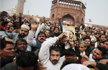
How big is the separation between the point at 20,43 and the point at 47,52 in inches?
34.7

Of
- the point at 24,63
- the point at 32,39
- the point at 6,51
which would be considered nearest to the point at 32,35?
the point at 32,39

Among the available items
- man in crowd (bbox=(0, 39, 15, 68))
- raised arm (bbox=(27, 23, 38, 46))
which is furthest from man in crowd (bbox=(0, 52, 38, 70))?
raised arm (bbox=(27, 23, 38, 46))

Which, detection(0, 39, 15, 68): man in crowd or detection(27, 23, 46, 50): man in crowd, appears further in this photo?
detection(27, 23, 46, 50): man in crowd

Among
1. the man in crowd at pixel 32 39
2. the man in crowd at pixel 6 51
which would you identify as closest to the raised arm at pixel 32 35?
the man in crowd at pixel 32 39

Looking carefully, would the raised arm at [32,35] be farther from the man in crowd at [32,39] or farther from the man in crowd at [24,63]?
the man in crowd at [24,63]

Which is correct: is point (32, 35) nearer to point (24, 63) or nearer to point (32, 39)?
point (32, 39)

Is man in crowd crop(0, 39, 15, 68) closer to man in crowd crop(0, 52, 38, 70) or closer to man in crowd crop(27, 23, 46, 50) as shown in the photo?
man in crowd crop(0, 52, 38, 70)

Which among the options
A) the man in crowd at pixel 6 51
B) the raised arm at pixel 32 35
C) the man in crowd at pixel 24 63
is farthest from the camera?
the raised arm at pixel 32 35

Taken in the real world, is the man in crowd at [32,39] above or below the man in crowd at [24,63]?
above

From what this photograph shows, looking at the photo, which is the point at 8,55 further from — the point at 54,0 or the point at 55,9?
the point at 54,0

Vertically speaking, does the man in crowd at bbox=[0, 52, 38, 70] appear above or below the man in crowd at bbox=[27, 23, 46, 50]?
below

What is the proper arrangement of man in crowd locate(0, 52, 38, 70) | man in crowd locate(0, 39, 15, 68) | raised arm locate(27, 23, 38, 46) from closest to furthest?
1. man in crowd locate(0, 52, 38, 70)
2. man in crowd locate(0, 39, 15, 68)
3. raised arm locate(27, 23, 38, 46)

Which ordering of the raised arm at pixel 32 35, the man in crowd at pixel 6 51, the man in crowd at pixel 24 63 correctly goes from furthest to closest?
the raised arm at pixel 32 35
the man in crowd at pixel 6 51
the man in crowd at pixel 24 63

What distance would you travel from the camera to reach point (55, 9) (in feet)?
79.5
